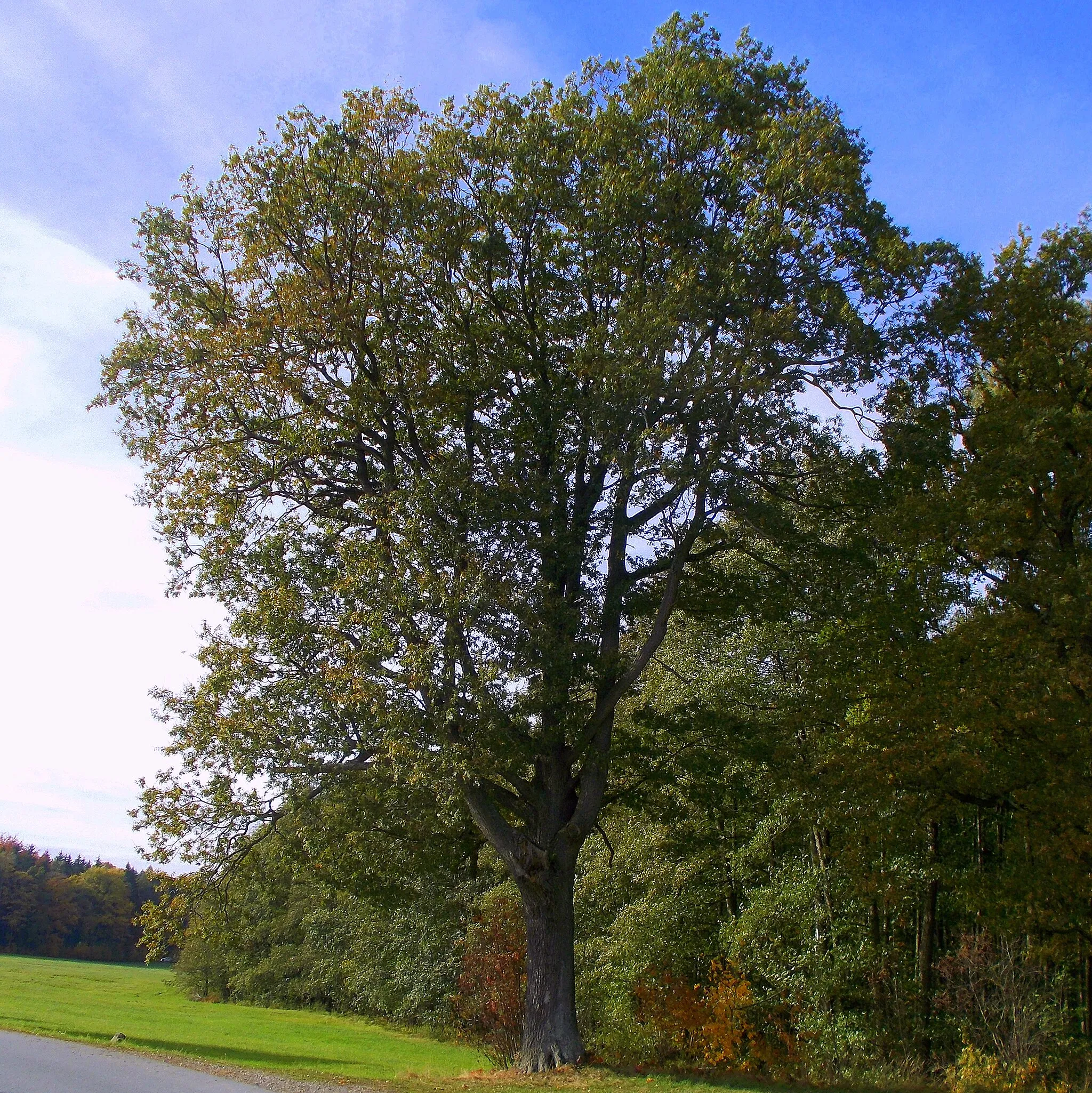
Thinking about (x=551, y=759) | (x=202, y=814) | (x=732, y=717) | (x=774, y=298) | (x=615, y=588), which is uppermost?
(x=774, y=298)

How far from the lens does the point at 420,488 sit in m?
13.3

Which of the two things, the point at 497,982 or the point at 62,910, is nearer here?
the point at 497,982

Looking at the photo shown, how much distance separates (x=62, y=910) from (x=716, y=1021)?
328ft

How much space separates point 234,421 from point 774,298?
9506 millimetres

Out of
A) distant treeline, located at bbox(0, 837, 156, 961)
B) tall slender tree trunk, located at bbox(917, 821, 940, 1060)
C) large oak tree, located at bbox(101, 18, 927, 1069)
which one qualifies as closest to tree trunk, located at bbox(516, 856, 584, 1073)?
large oak tree, located at bbox(101, 18, 927, 1069)

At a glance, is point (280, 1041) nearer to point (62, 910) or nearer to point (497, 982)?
point (497, 982)

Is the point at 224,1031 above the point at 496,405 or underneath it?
underneath

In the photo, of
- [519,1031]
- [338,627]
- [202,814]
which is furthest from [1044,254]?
[519,1031]

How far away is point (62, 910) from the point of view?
95500 millimetres

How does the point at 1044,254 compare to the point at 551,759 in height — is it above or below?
above

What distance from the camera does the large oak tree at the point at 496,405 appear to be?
13.0m

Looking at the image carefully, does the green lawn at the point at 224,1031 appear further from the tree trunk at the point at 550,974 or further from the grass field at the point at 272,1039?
the tree trunk at the point at 550,974

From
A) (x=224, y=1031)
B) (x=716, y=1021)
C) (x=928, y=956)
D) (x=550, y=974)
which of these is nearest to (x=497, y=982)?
(x=716, y=1021)

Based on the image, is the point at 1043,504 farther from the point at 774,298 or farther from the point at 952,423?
the point at 774,298
